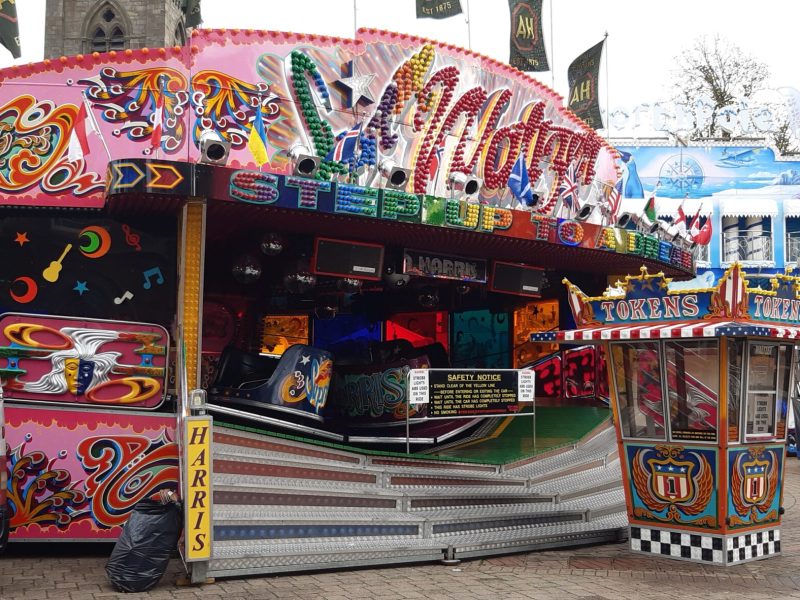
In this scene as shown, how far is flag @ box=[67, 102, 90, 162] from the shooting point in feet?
34.2

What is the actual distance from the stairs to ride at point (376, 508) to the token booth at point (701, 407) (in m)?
1.38

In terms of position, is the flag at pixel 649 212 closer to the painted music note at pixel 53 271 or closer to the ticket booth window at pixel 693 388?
the ticket booth window at pixel 693 388

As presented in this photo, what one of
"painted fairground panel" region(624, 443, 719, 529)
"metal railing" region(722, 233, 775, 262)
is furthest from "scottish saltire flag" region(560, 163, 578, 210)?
"metal railing" region(722, 233, 775, 262)

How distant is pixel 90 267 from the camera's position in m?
10.5

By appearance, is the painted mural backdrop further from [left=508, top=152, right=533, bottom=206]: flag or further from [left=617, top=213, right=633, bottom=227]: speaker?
[left=508, top=152, right=533, bottom=206]: flag

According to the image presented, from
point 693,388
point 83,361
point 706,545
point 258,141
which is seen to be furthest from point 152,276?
point 706,545

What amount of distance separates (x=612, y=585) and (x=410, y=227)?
5077 mm

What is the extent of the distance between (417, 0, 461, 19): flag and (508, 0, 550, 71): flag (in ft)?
6.52

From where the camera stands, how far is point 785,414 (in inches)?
413

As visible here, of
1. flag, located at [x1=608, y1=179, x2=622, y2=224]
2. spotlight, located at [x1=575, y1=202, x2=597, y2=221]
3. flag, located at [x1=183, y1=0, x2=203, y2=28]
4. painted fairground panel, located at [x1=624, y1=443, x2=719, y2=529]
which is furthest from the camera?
flag, located at [x1=183, y1=0, x2=203, y2=28]

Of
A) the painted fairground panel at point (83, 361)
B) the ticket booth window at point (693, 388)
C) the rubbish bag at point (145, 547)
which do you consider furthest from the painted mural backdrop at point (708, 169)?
the rubbish bag at point (145, 547)

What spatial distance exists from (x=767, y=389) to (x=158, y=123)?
7519mm

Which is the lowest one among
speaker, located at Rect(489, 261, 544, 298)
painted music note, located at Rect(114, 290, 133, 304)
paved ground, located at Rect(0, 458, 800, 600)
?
paved ground, located at Rect(0, 458, 800, 600)

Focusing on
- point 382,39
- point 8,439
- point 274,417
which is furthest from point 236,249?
point 8,439
